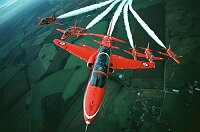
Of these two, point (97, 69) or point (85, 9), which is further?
point (85, 9)

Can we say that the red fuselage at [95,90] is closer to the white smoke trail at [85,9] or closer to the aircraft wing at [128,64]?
the aircraft wing at [128,64]

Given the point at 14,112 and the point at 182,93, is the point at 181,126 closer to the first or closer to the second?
the point at 182,93

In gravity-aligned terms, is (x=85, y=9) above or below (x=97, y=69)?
above

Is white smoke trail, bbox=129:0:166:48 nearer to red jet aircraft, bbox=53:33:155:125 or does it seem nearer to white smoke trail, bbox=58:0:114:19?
red jet aircraft, bbox=53:33:155:125

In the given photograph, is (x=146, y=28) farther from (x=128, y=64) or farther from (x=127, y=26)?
(x=128, y=64)

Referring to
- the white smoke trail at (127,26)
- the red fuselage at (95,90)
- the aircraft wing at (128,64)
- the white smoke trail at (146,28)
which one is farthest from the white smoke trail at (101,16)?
the red fuselage at (95,90)

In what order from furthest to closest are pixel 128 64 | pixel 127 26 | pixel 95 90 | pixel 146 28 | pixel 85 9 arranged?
pixel 85 9 → pixel 127 26 → pixel 146 28 → pixel 128 64 → pixel 95 90

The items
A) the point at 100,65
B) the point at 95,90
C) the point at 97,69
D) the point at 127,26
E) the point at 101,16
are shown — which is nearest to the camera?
the point at 95,90

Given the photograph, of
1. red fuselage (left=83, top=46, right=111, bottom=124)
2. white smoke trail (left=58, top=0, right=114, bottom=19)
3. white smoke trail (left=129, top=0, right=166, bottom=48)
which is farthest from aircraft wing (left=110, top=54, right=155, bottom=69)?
white smoke trail (left=58, top=0, right=114, bottom=19)

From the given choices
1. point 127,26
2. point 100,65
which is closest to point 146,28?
point 127,26
